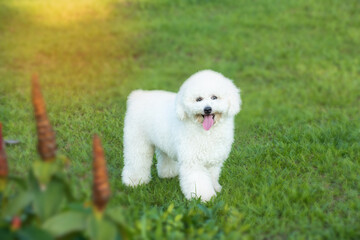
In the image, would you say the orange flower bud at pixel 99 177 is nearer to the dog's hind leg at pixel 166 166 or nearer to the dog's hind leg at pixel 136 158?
the dog's hind leg at pixel 136 158

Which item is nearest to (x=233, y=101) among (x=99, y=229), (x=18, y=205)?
(x=99, y=229)

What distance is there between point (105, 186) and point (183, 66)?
670cm

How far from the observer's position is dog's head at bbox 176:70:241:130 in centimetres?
402

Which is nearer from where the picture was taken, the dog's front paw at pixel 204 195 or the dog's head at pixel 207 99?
the dog's head at pixel 207 99

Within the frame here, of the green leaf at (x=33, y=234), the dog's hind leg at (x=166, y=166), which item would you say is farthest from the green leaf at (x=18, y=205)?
the dog's hind leg at (x=166, y=166)

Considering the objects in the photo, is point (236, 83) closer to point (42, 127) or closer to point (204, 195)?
point (204, 195)

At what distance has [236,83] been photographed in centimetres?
833

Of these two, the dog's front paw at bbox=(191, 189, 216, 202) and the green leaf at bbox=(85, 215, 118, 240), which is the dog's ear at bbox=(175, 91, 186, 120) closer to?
the dog's front paw at bbox=(191, 189, 216, 202)

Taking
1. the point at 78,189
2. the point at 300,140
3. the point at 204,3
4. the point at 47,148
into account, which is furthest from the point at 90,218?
the point at 204,3

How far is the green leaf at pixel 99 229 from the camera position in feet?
7.70

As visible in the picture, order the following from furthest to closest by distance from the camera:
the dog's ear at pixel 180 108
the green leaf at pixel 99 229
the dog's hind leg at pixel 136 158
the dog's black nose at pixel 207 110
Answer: the dog's hind leg at pixel 136 158
the dog's ear at pixel 180 108
the dog's black nose at pixel 207 110
the green leaf at pixel 99 229

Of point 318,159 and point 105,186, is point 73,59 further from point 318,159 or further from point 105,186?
point 105,186

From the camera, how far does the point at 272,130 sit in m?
6.12

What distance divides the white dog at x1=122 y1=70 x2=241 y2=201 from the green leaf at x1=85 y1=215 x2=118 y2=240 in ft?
5.90
